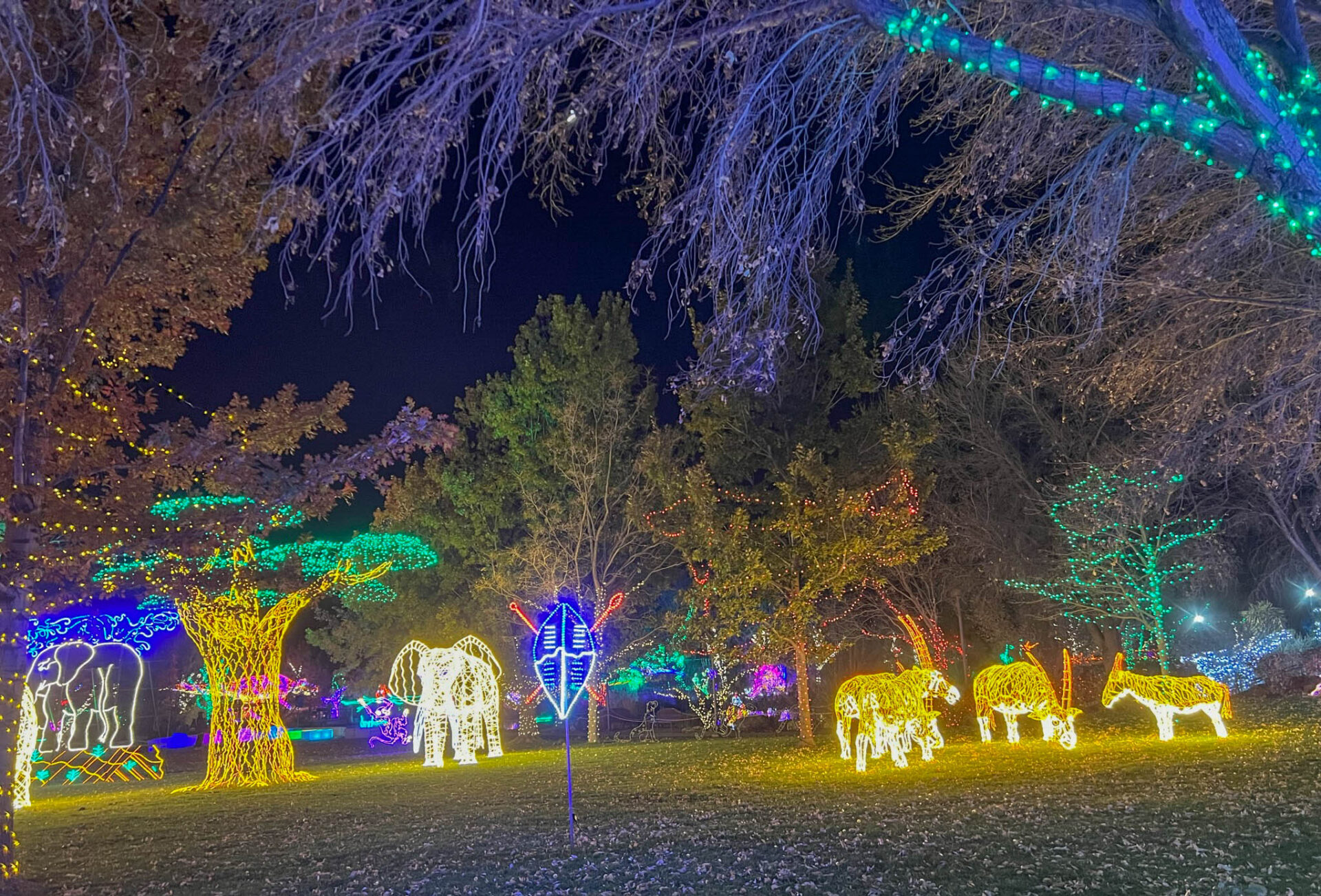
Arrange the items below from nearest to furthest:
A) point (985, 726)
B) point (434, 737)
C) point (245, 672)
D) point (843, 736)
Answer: point (843, 736) → point (245, 672) → point (985, 726) → point (434, 737)

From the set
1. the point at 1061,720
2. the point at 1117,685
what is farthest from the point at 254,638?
the point at 1117,685

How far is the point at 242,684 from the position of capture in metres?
15.4

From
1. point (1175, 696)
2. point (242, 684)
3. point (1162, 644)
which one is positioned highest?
point (242, 684)

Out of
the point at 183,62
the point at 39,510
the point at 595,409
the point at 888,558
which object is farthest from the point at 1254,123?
the point at 595,409

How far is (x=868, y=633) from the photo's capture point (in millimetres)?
27594

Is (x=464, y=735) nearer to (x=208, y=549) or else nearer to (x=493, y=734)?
(x=493, y=734)

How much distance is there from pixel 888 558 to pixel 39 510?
14.2m

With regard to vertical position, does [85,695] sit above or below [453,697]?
above

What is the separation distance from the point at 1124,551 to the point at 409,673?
58.3 ft

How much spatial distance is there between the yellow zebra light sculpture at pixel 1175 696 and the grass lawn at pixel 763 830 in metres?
0.43

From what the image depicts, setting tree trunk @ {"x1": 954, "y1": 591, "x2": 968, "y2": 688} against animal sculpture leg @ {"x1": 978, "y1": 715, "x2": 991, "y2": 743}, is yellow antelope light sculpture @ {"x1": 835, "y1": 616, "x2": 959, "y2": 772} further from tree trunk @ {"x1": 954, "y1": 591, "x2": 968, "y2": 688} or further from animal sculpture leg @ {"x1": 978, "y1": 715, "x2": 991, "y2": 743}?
tree trunk @ {"x1": 954, "y1": 591, "x2": 968, "y2": 688}

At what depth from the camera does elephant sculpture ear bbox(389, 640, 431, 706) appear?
18641mm

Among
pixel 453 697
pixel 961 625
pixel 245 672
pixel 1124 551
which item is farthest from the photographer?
pixel 961 625

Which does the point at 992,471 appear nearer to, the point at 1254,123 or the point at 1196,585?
the point at 1196,585
